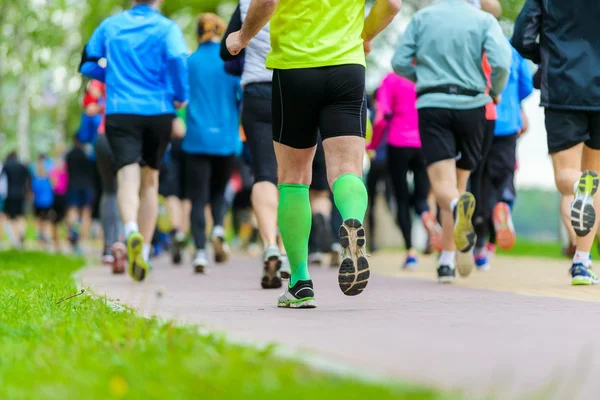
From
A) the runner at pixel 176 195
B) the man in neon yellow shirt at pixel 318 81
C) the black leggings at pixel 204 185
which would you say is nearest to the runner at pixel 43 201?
the runner at pixel 176 195

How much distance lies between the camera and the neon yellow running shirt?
222 inches

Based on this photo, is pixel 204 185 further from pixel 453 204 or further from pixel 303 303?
pixel 303 303

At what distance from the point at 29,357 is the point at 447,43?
17.3 feet

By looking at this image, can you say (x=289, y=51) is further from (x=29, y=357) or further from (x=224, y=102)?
(x=224, y=102)

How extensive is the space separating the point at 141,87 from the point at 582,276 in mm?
3807

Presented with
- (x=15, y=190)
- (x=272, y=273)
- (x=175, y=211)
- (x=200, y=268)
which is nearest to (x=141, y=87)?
(x=200, y=268)

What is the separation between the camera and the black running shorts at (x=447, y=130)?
27.0 ft

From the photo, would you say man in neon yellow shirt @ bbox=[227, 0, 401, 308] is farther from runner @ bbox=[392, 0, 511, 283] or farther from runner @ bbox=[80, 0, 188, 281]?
runner @ bbox=[80, 0, 188, 281]

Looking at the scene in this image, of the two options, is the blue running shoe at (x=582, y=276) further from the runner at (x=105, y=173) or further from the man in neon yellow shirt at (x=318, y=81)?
the runner at (x=105, y=173)

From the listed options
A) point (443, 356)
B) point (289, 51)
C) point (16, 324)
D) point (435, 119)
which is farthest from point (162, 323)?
point (435, 119)

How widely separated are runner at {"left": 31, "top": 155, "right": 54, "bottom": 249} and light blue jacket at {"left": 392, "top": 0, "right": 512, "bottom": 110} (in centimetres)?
1617

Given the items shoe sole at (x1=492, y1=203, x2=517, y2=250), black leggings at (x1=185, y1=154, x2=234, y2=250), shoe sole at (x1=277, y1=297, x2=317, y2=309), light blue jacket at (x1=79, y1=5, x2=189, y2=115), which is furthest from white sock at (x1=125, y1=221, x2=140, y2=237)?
shoe sole at (x1=492, y1=203, x2=517, y2=250)

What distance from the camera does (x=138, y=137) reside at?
8867 millimetres

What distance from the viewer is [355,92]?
5.66m
